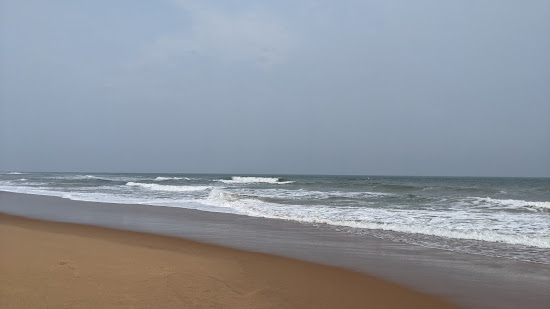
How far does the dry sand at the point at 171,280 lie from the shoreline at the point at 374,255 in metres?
0.55

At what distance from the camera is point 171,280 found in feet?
15.9

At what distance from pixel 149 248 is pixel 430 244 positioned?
615cm

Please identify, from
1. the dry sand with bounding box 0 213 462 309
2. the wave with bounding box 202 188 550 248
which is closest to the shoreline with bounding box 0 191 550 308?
the dry sand with bounding box 0 213 462 309

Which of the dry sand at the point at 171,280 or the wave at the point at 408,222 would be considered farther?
the wave at the point at 408,222

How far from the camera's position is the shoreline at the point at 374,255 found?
5.16 metres

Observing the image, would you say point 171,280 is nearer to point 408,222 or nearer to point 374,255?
point 374,255

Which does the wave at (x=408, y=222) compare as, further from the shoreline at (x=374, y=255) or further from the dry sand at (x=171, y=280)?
the dry sand at (x=171, y=280)

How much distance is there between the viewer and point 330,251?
7.66m

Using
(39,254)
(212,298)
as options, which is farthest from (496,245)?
(39,254)

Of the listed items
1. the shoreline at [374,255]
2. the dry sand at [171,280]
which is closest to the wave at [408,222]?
the shoreline at [374,255]

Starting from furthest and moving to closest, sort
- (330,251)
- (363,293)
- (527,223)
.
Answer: (527,223), (330,251), (363,293)

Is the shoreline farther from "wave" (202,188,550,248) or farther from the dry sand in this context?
"wave" (202,188,550,248)

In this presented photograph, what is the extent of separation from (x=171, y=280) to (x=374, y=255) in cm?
416

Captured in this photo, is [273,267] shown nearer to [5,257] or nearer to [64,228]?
[5,257]
